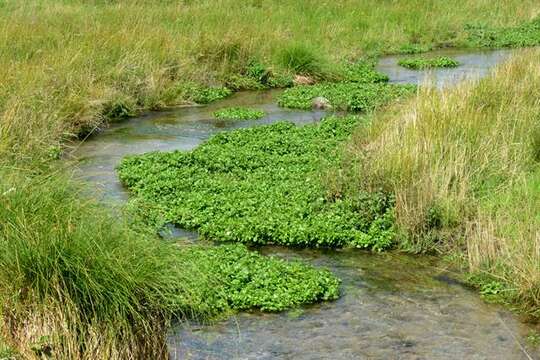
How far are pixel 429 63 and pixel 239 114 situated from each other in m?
6.35

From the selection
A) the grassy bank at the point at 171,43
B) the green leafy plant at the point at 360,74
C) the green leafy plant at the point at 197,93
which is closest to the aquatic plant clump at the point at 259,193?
the grassy bank at the point at 171,43

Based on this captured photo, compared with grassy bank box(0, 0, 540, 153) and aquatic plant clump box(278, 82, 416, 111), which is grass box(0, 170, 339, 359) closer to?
grassy bank box(0, 0, 540, 153)

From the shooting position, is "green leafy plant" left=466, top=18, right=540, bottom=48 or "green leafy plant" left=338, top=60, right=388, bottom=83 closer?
"green leafy plant" left=338, top=60, right=388, bottom=83

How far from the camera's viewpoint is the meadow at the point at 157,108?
5996 millimetres

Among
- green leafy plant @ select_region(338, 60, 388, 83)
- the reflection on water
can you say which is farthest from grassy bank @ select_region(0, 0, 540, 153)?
the reflection on water

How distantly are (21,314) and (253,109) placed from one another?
31.4ft

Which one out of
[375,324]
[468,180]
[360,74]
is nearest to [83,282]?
[375,324]

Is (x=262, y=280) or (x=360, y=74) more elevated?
(x=262, y=280)

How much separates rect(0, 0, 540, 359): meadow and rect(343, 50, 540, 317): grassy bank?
0.03 m

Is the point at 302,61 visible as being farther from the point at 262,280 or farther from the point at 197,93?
the point at 262,280

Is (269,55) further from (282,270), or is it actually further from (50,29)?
(282,270)

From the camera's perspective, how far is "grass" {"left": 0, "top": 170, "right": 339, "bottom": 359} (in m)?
5.88

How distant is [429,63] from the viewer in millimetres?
19188

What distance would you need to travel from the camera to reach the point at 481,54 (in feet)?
69.7
